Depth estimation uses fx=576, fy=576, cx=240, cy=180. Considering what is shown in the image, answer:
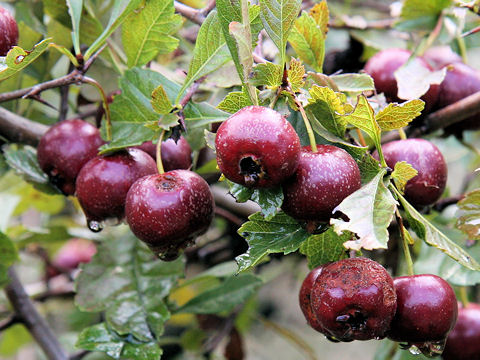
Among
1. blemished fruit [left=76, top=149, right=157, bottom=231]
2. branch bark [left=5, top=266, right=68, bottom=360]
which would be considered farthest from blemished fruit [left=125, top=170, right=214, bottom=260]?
branch bark [left=5, top=266, right=68, bottom=360]

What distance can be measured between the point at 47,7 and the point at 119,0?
227mm

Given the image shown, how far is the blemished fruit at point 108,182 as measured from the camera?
870 millimetres

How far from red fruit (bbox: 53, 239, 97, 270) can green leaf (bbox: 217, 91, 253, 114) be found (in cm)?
121

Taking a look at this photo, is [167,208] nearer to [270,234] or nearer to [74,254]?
[270,234]

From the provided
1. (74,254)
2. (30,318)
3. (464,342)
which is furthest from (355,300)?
(74,254)

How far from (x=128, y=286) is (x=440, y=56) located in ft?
2.86

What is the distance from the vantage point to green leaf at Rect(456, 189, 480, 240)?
839 millimetres

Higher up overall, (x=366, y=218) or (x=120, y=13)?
(x=120, y=13)

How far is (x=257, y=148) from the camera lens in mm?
668

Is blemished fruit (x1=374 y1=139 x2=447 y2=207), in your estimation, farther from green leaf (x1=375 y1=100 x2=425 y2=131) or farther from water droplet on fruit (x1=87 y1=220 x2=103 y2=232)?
water droplet on fruit (x1=87 y1=220 x2=103 y2=232)

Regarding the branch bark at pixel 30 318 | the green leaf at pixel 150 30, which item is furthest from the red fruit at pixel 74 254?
the green leaf at pixel 150 30

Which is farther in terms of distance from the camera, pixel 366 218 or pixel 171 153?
pixel 171 153

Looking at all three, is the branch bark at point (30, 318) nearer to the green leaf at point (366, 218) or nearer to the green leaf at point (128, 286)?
the green leaf at point (128, 286)

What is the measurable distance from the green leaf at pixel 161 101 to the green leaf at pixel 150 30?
223 mm
